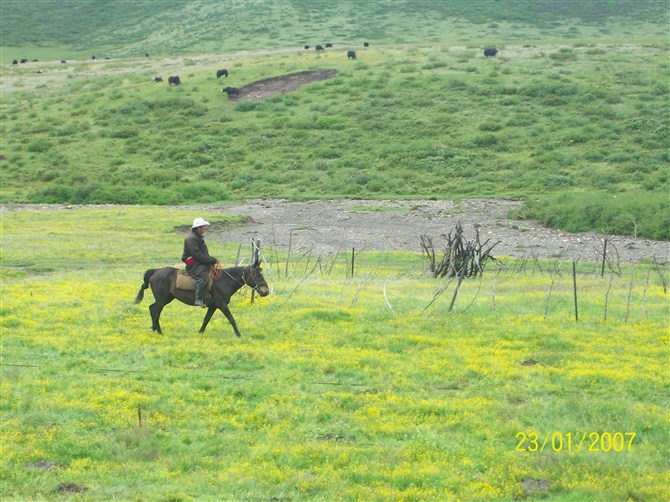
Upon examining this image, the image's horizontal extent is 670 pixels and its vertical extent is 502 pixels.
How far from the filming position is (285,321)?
65.8 feet

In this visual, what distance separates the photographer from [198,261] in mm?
18109

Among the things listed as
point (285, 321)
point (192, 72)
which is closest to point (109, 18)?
point (192, 72)

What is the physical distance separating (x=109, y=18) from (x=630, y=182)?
121 m

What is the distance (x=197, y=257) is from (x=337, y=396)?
519 cm

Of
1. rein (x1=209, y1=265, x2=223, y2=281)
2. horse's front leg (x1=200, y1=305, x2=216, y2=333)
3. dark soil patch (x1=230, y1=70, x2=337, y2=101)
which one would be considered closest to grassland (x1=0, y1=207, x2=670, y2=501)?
horse's front leg (x1=200, y1=305, x2=216, y2=333)

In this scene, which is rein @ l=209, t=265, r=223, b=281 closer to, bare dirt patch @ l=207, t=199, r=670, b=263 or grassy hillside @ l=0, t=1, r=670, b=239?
bare dirt patch @ l=207, t=199, r=670, b=263

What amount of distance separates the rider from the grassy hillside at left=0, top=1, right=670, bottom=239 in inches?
953

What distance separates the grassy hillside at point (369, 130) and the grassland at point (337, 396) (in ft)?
66.8

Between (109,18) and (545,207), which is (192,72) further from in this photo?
(109,18)

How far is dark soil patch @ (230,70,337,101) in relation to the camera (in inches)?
2886

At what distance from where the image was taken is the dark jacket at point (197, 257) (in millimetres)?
18000

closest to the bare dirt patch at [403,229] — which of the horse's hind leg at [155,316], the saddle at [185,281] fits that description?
the horse's hind leg at [155,316]
